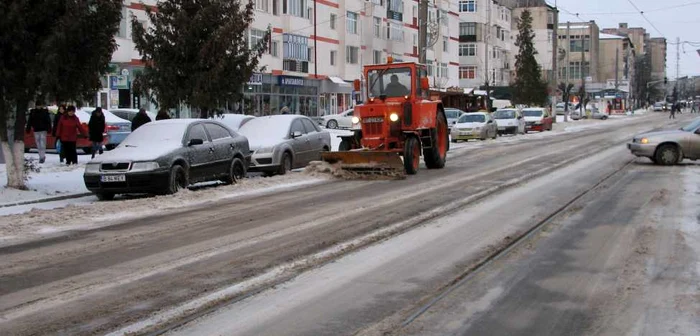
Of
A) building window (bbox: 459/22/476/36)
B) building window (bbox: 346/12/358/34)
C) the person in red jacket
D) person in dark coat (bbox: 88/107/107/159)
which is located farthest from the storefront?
building window (bbox: 459/22/476/36)

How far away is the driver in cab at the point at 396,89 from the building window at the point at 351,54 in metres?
40.2

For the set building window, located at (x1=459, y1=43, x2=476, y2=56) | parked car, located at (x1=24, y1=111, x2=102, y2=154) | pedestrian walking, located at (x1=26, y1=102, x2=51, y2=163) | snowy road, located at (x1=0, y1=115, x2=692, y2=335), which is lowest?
snowy road, located at (x1=0, y1=115, x2=692, y2=335)

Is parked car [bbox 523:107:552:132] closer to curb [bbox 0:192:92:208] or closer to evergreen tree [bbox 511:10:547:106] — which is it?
evergreen tree [bbox 511:10:547:106]

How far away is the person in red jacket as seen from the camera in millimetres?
20609

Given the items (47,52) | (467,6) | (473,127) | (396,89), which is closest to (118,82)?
(473,127)

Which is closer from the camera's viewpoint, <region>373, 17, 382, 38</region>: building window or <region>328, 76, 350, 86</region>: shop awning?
<region>328, 76, 350, 86</region>: shop awning

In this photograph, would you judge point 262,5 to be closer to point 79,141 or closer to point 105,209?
point 79,141

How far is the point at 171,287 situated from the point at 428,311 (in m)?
2.50

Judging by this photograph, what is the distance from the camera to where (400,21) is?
69625 mm

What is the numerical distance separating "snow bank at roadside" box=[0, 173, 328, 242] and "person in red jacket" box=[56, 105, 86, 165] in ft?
17.9

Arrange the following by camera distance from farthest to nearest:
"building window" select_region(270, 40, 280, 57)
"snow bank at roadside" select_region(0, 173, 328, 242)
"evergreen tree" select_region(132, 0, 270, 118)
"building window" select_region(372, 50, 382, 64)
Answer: "building window" select_region(372, 50, 382, 64)
"building window" select_region(270, 40, 280, 57)
"evergreen tree" select_region(132, 0, 270, 118)
"snow bank at roadside" select_region(0, 173, 328, 242)

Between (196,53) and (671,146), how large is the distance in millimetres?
12826

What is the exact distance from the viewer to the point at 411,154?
749 inches

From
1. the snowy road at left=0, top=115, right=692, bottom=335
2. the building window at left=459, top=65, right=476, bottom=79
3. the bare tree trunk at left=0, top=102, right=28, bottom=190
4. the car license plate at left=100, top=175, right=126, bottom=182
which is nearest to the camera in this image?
the snowy road at left=0, top=115, right=692, bottom=335
